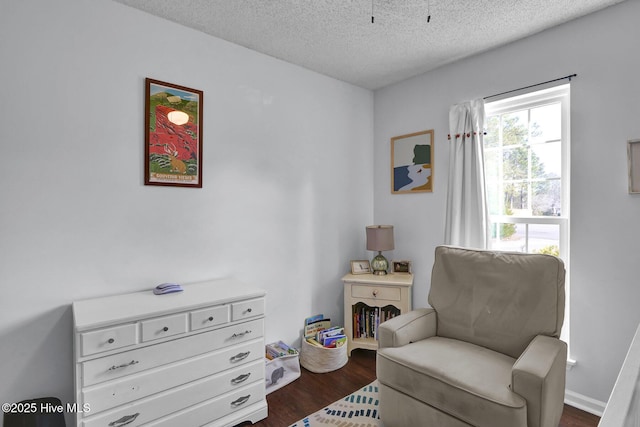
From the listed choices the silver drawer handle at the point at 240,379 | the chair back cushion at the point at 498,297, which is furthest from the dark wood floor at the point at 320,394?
the chair back cushion at the point at 498,297

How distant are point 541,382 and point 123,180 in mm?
2463

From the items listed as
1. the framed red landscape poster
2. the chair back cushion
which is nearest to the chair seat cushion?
the chair back cushion

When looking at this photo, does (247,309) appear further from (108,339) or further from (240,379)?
(108,339)

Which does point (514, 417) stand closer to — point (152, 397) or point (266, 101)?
point (152, 397)

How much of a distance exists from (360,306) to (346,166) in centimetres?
136

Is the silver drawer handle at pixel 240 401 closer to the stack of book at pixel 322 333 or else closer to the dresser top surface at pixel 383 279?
the stack of book at pixel 322 333

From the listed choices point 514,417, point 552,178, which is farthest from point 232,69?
point 514,417

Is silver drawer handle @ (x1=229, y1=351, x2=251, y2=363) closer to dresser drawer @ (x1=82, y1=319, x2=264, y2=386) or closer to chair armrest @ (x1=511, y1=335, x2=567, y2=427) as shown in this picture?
dresser drawer @ (x1=82, y1=319, x2=264, y2=386)

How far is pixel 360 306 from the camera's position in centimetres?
319

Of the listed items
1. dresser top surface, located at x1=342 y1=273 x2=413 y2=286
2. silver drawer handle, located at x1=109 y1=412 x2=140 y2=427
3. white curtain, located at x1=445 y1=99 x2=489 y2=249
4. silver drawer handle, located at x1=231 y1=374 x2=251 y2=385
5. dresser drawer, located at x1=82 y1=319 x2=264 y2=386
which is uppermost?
white curtain, located at x1=445 y1=99 x2=489 y2=249

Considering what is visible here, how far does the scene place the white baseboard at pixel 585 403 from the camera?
2.18 metres

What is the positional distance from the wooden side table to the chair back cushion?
1.70ft

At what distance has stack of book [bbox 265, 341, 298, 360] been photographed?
2.66m

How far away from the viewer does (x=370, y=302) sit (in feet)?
9.92
